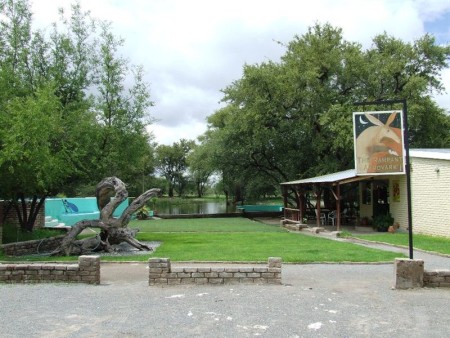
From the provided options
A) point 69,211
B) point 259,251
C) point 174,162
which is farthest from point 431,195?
point 174,162

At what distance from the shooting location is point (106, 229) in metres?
14.8

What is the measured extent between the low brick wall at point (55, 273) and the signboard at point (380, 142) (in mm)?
5732

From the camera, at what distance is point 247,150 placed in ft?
109

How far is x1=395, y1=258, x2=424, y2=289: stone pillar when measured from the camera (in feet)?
27.7

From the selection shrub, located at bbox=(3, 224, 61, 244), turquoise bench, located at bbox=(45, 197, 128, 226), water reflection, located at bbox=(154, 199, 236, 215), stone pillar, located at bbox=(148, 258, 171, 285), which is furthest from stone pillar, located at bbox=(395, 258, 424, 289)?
water reflection, located at bbox=(154, 199, 236, 215)

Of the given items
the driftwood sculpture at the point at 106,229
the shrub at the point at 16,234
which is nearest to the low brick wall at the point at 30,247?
the driftwood sculpture at the point at 106,229

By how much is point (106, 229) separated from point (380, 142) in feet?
30.8

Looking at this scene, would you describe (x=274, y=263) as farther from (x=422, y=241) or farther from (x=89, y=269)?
(x=422, y=241)

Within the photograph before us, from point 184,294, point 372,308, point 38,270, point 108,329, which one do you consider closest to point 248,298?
point 184,294

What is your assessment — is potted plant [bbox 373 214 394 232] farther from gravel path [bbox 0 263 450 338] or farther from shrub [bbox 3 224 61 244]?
shrub [bbox 3 224 61 244]

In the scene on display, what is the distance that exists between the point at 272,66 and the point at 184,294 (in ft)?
83.7

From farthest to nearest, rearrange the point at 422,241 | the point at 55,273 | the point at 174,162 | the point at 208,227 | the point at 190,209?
the point at 174,162
the point at 190,209
the point at 208,227
the point at 422,241
the point at 55,273

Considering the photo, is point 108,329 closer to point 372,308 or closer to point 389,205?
point 372,308

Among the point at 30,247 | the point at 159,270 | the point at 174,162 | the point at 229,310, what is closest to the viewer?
the point at 229,310
